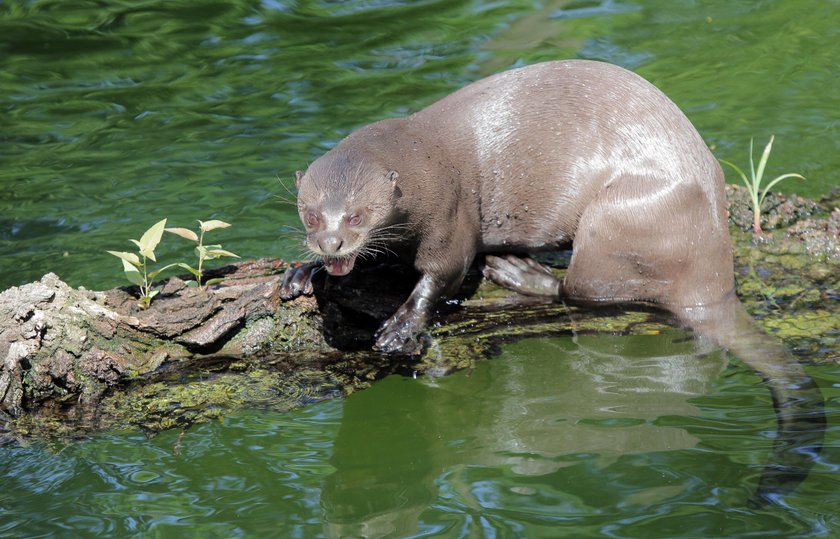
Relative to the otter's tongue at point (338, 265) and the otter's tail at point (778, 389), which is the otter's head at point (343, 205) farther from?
the otter's tail at point (778, 389)

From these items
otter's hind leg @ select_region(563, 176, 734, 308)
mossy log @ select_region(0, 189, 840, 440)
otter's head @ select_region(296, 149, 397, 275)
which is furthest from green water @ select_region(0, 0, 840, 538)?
A: otter's head @ select_region(296, 149, 397, 275)

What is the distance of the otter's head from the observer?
463 centimetres

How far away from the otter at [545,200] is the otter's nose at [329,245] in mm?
12

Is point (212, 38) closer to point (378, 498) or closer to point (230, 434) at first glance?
point (230, 434)

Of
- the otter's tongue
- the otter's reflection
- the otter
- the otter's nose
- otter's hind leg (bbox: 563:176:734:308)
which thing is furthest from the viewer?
otter's hind leg (bbox: 563:176:734:308)

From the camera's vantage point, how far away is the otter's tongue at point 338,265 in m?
4.69

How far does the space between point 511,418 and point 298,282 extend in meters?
1.20

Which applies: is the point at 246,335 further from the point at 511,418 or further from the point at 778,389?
the point at 778,389

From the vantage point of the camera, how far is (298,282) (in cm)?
491

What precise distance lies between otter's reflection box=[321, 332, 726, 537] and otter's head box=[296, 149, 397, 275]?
679 millimetres

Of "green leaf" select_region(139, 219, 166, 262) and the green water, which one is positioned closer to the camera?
the green water

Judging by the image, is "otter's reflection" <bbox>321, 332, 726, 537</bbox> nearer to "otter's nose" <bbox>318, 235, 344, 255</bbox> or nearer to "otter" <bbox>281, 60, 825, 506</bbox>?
"otter" <bbox>281, 60, 825, 506</bbox>

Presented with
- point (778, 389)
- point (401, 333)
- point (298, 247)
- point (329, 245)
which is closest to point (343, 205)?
point (329, 245)

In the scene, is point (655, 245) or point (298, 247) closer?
point (298, 247)
